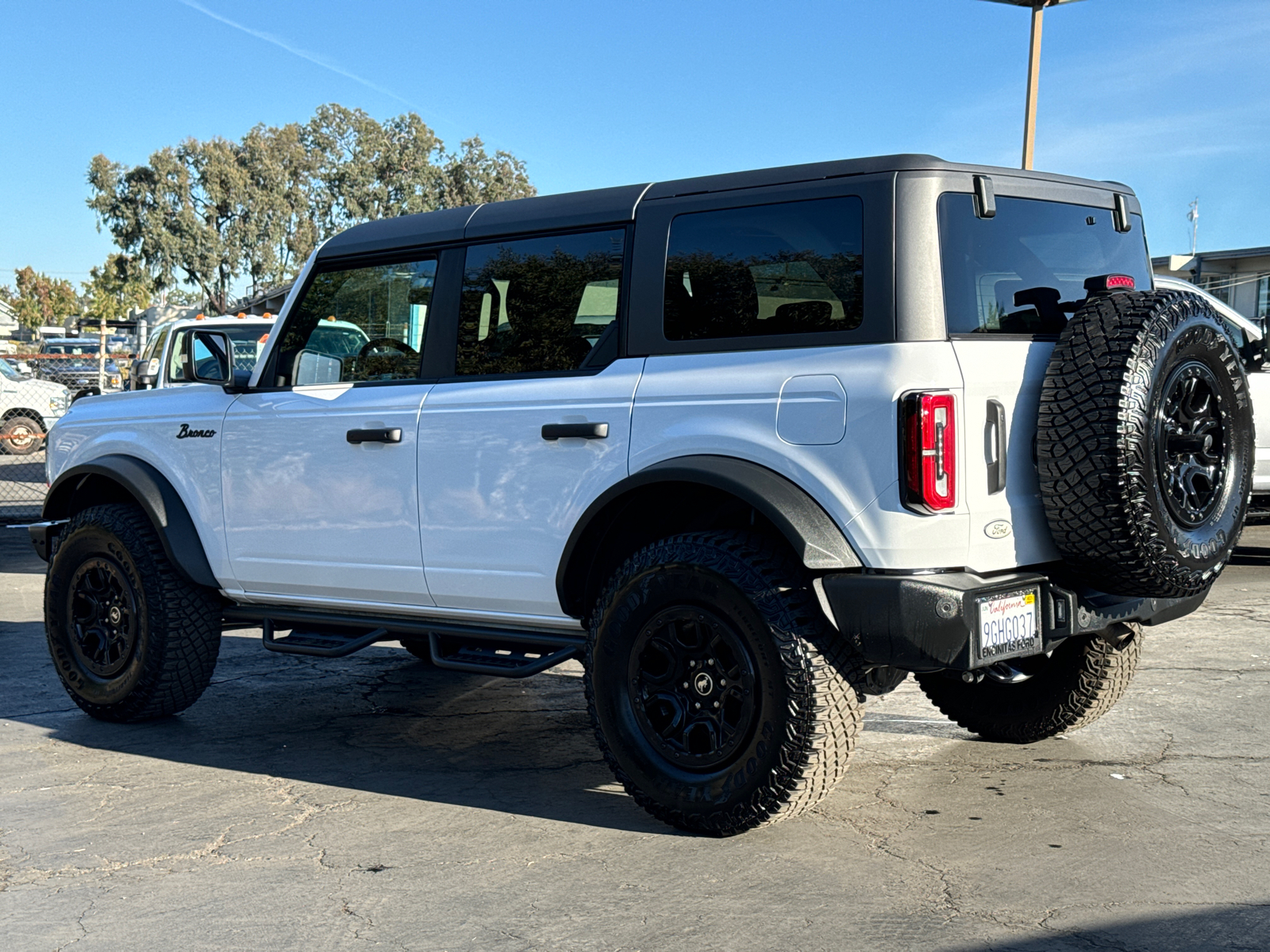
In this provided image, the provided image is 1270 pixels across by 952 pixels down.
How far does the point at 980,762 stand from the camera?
523 centimetres

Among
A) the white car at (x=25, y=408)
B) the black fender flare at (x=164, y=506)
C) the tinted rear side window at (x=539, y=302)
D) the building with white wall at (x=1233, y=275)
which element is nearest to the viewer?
the tinted rear side window at (x=539, y=302)

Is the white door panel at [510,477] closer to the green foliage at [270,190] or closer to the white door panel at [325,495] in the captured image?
the white door panel at [325,495]

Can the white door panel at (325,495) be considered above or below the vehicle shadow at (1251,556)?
above

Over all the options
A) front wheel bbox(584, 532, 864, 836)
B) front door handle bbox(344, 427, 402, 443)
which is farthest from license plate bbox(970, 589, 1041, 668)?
front door handle bbox(344, 427, 402, 443)

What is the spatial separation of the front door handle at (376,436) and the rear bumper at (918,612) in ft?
6.13

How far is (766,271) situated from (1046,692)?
7.12ft

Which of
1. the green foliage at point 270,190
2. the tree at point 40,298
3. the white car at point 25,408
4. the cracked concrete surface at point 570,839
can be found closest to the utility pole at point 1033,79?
the cracked concrete surface at point 570,839

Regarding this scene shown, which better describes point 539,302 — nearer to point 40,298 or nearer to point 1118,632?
point 1118,632

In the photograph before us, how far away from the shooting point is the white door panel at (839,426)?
390cm

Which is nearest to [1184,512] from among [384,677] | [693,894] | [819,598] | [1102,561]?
[1102,561]

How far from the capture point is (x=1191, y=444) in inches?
165

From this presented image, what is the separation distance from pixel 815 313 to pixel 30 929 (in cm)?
283

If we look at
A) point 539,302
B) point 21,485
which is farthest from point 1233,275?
point 539,302

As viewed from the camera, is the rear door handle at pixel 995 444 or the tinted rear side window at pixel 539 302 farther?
the tinted rear side window at pixel 539 302
